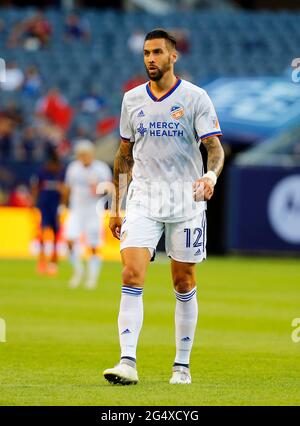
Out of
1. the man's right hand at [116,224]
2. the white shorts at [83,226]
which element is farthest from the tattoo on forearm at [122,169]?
the white shorts at [83,226]

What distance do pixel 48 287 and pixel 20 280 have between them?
123 centimetres

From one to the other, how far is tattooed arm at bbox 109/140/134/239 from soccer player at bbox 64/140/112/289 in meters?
10.8

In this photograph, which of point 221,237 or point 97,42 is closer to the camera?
point 221,237

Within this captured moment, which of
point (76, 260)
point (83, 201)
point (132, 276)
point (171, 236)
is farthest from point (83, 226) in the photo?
point (132, 276)

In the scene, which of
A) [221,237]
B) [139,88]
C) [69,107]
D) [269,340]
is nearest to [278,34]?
[69,107]

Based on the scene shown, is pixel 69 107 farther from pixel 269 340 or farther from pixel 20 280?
pixel 269 340

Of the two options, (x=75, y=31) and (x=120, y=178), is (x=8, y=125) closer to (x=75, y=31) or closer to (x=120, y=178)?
(x=75, y=31)

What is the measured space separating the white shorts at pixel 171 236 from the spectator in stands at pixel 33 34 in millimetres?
29717

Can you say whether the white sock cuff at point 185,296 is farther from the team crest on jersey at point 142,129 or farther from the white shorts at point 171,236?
the team crest on jersey at point 142,129

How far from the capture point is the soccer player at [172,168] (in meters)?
8.78

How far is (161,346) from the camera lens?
38.2ft

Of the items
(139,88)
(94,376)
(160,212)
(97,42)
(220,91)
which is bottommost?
(94,376)

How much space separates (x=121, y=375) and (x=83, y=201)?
494 inches

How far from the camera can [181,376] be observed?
878cm
